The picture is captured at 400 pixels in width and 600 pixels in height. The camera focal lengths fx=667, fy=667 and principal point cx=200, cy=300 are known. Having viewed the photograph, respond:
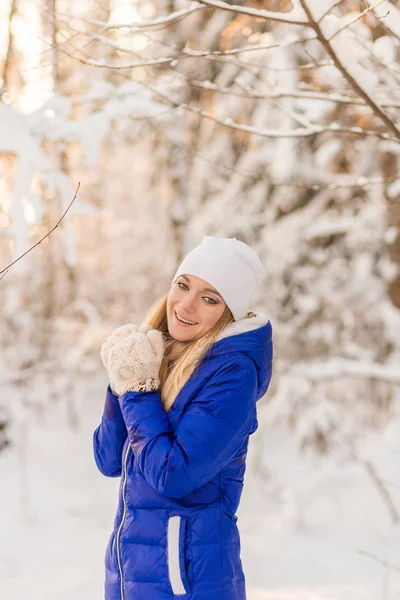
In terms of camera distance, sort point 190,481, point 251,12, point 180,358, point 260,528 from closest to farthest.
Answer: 1. point 190,481
2. point 251,12
3. point 180,358
4. point 260,528

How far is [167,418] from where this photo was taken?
1.87 metres

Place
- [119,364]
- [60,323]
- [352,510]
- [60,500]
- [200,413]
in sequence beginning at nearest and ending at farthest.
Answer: [200,413]
[119,364]
[352,510]
[60,500]
[60,323]

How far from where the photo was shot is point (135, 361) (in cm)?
189

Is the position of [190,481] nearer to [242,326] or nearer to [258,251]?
[242,326]

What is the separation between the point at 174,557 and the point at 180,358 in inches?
21.7

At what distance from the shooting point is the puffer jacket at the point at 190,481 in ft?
5.74

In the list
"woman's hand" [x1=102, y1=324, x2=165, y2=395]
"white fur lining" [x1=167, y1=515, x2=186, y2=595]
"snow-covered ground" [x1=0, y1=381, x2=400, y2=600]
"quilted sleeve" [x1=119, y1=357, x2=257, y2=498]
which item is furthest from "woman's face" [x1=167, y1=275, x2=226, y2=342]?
"snow-covered ground" [x1=0, y1=381, x2=400, y2=600]

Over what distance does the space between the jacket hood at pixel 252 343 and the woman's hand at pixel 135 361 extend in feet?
0.54

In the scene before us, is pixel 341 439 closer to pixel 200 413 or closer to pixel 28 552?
pixel 28 552

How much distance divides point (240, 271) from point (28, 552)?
4.21m

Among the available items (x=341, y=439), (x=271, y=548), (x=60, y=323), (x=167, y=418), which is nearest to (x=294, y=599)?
(x=271, y=548)

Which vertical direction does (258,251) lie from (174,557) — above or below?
above

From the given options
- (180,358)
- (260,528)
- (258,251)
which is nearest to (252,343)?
(180,358)

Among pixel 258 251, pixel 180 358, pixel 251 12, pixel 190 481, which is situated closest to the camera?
pixel 190 481
